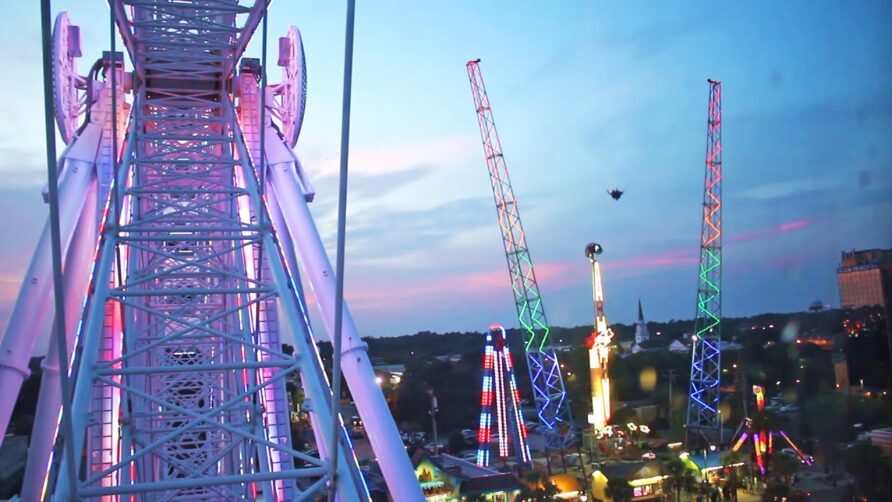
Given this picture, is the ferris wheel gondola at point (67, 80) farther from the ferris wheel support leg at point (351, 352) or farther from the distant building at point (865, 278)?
the distant building at point (865, 278)

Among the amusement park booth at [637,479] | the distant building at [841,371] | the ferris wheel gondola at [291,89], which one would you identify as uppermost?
the ferris wheel gondola at [291,89]

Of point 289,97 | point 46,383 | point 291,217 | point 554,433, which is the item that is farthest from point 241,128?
point 554,433

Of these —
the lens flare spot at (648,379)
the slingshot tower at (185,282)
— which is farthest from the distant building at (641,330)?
the slingshot tower at (185,282)

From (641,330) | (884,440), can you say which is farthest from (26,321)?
(641,330)

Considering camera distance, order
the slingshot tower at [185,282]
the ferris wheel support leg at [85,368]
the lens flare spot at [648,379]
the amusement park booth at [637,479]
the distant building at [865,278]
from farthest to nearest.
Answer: the lens flare spot at [648,379], the amusement park booth at [637,479], the slingshot tower at [185,282], the distant building at [865,278], the ferris wheel support leg at [85,368]

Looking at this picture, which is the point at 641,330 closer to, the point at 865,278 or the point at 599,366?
the point at 599,366

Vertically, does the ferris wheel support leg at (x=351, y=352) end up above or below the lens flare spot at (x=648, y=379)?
above

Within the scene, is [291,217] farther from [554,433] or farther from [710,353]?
[710,353]
